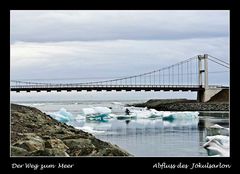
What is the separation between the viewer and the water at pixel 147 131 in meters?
4.10

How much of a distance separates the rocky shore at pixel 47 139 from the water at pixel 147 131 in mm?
81

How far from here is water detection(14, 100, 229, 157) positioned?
4.10 metres

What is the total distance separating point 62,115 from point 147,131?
2.55ft

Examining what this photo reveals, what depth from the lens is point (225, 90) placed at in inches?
169

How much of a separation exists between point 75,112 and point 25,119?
45 centimetres

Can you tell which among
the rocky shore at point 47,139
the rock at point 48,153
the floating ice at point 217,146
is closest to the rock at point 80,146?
the rocky shore at point 47,139

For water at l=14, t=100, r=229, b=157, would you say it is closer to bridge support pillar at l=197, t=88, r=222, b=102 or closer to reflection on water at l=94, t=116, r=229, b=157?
reflection on water at l=94, t=116, r=229, b=157

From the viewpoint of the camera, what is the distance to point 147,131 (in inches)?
178

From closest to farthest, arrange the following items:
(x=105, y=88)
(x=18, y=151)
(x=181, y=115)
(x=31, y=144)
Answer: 1. (x=18, y=151)
2. (x=31, y=144)
3. (x=105, y=88)
4. (x=181, y=115)

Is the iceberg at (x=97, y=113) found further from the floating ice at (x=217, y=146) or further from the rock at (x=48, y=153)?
the floating ice at (x=217, y=146)

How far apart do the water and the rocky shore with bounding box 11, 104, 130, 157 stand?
0.08 meters

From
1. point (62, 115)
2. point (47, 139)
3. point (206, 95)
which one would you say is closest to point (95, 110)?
point (62, 115)

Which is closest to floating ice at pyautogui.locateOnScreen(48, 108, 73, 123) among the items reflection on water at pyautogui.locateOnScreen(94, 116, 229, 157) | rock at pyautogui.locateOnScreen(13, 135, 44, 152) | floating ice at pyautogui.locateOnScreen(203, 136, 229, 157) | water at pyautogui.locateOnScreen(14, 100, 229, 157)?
water at pyautogui.locateOnScreen(14, 100, 229, 157)

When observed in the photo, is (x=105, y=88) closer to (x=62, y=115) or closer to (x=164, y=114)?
(x=62, y=115)
